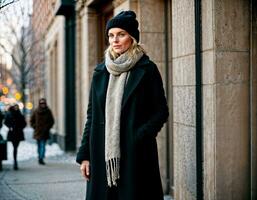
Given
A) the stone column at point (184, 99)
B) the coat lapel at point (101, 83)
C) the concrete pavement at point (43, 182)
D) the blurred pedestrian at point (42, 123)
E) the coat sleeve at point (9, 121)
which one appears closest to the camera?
the coat lapel at point (101, 83)

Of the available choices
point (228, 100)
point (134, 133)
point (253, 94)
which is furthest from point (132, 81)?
point (253, 94)

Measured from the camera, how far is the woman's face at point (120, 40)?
3752 mm

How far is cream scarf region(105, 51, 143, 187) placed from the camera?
143 inches

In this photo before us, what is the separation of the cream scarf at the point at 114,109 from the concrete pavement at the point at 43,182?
3.88 m

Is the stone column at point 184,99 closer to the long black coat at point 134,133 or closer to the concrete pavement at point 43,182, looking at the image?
the long black coat at point 134,133

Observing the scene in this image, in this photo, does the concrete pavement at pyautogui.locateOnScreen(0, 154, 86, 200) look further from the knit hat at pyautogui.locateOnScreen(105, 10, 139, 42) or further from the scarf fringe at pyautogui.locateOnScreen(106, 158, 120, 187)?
the knit hat at pyautogui.locateOnScreen(105, 10, 139, 42)

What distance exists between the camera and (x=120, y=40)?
148 inches

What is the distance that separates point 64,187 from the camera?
8.38 m

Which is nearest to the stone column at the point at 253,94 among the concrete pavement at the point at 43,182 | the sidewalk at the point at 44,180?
the sidewalk at the point at 44,180

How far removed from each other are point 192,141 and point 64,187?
3.73m

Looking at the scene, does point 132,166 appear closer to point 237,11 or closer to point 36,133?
point 237,11

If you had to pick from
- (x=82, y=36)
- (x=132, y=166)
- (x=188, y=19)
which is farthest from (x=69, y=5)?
(x=132, y=166)

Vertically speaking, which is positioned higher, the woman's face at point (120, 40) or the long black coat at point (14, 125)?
the woman's face at point (120, 40)

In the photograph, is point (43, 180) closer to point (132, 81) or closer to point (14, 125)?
point (14, 125)
